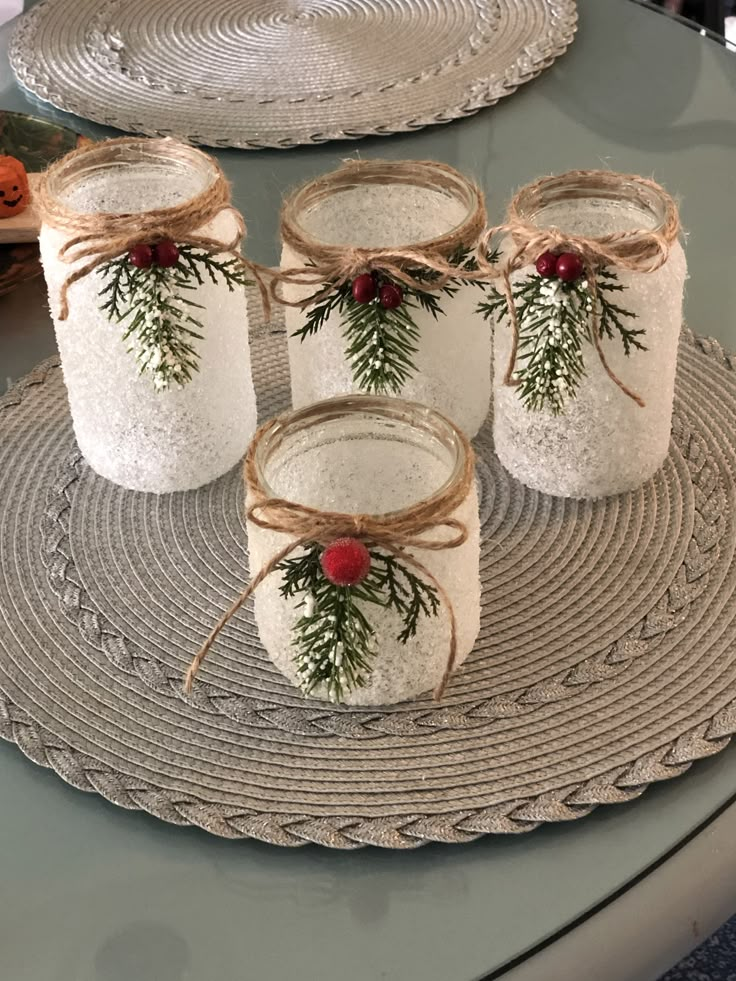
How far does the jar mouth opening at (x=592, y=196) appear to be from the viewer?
1.91ft

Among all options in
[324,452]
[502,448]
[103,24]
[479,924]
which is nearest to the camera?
[479,924]

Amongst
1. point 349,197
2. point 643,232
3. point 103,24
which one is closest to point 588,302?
point 643,232

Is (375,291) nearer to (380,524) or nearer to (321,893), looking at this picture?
(380,524)

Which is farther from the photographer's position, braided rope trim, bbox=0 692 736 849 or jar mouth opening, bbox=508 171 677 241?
jar mouth opening, bbox=508 171 677 241

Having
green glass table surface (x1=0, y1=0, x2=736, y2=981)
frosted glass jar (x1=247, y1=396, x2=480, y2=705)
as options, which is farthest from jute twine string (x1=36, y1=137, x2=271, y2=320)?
green glass table surface (x1=0, y1=0, x2=736, y2=981)

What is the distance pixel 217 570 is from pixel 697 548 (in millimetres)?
220

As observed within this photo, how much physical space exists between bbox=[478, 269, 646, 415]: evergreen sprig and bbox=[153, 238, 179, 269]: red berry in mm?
138

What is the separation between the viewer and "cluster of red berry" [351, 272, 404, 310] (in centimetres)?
55

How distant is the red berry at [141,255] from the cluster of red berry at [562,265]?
0.17m

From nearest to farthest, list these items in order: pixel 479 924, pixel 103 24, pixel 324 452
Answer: pixel 479 924 → pixel 324 452 → pixel 103 24

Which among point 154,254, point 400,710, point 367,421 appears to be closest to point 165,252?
point 154,254

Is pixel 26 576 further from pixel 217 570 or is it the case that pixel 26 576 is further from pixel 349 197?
pixel 349 197

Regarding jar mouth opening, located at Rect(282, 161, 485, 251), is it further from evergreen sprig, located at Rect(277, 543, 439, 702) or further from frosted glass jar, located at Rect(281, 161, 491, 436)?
evergreen sprig, located at Rect(277, 543, 439, 702)

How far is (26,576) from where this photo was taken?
59 cm
